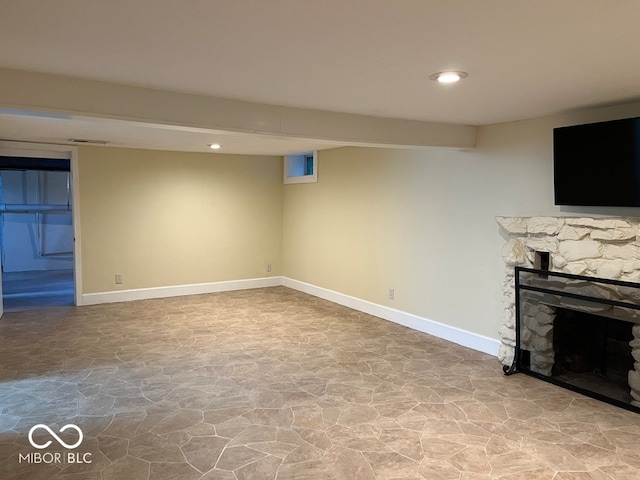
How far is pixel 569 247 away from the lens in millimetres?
3633

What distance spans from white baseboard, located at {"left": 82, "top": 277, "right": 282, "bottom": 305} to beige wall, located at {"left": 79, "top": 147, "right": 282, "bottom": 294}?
79 millimetres

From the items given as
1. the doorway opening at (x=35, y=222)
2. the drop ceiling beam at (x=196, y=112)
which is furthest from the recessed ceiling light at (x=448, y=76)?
the doorway opening at (x=35, y=222)

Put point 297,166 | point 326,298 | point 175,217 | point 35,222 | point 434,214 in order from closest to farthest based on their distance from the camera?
point 434,214, point 326,298, point 175,217, point 297,166, point 35,222

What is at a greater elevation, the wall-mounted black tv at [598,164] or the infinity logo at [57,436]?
the wall-mounted black tv at [598,164]

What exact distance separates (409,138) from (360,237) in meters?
2.24

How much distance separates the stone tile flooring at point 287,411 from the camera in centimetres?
259

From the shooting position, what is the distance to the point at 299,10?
1.68 m

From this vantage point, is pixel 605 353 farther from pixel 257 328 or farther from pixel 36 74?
pixel 36 74

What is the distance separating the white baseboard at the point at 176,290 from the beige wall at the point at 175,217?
8cm

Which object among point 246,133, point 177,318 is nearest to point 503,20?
point 246,133

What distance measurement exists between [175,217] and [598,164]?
5643 millimetres

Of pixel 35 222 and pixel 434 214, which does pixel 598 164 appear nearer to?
pixel 434 214

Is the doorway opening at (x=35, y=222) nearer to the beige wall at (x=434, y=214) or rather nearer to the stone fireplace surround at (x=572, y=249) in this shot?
the beige wall at (x=434, y=214)

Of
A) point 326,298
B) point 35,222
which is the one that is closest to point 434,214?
A: point 326,298
